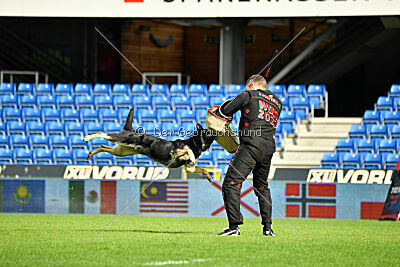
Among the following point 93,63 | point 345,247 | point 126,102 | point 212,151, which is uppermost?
point 93,63

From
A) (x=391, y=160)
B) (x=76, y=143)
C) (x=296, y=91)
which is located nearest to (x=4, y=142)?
(x=76, y=143)

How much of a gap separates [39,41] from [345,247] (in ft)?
73.2

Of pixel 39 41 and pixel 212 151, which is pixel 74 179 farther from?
pixel 39 41

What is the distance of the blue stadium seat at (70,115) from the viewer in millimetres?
20969

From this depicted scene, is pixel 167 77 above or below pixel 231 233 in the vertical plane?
above

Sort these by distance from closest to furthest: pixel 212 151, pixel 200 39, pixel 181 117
Result: pixel 212 151
pixel 181 117
pixel 200 39

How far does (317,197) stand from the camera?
617 inches

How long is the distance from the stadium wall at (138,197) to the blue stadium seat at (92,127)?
3873 mm

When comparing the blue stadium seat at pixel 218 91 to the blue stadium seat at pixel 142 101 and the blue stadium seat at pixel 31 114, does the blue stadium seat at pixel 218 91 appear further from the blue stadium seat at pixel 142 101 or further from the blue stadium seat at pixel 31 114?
the blue stadium seat at pixel 31 114

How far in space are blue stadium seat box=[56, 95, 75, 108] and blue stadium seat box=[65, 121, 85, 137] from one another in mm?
982

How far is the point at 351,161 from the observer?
60.1 feet

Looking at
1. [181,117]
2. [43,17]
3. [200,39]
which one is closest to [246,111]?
[181,117]

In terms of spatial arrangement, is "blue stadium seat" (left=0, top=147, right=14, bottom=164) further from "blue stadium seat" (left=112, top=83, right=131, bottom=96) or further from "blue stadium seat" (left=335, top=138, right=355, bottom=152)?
"blue stadium seat" (left=335, top=138, right=355, bottom=152)

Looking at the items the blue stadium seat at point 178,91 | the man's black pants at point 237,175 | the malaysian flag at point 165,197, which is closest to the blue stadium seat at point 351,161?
the malaysian flag at point 165,197
